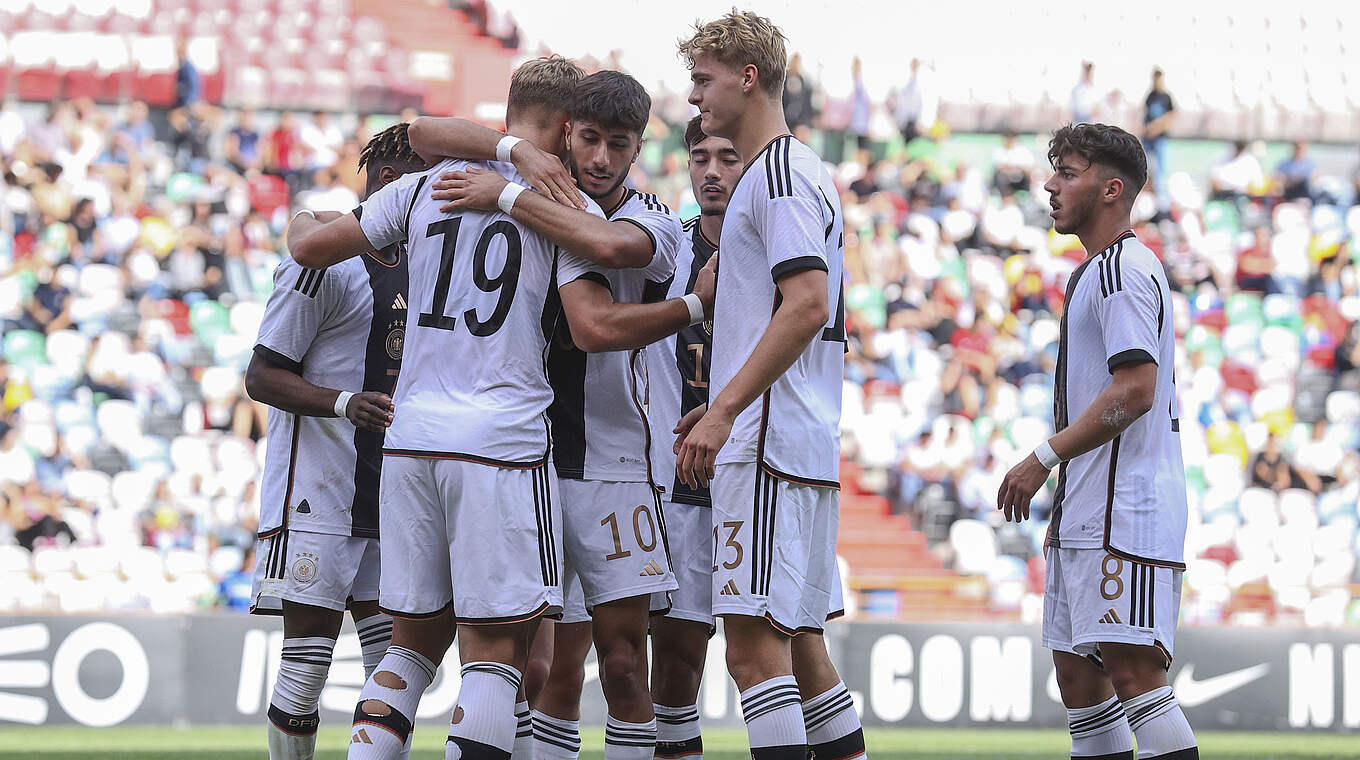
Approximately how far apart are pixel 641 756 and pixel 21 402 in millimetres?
10909

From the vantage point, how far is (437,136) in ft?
14.5

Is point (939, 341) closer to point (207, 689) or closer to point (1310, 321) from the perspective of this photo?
point (1310, 321)

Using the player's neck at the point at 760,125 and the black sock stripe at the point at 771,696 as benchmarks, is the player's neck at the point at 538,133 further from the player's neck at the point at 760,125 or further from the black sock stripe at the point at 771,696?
the black sock stripe at the point at 771,696

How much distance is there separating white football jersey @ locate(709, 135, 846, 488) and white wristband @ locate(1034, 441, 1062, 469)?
91cm

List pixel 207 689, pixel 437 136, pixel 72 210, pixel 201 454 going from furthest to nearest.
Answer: pixel 72 210
pixel 201 454
pixel 207 689
pixel 437 136

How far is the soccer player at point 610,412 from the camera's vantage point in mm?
4223

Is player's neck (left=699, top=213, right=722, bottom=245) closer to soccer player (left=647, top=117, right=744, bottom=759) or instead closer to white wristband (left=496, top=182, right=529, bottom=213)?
soccer player (left=647, top=117, right=744, bottom=759)

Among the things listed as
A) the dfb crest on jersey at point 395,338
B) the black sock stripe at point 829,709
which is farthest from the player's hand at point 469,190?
the black sock stripe at point 829,709

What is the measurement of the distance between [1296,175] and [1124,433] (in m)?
15.6

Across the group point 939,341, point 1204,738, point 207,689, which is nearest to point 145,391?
point 207,689

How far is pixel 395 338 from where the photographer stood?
17.5 feet

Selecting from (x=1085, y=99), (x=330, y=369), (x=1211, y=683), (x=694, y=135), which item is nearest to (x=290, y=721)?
(x=330, y=369)

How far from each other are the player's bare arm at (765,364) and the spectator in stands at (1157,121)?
1618cm

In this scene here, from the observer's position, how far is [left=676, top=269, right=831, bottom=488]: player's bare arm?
154 inches
